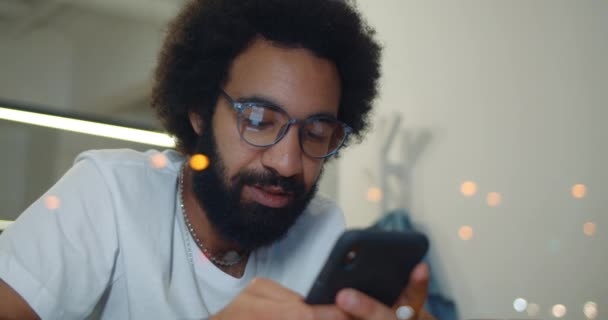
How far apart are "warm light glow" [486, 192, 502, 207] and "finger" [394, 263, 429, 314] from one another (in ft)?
2.31

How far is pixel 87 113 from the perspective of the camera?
190cm

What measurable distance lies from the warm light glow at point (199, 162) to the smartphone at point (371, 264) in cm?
53

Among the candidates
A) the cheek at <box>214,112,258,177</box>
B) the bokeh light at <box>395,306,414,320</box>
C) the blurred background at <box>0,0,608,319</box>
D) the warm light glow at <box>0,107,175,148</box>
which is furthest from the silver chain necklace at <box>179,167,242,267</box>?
the warm light glow at <box>0,107,175,148</box>

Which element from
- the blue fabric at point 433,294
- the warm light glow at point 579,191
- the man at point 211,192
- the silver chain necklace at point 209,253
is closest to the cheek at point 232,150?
the man at point 211,192

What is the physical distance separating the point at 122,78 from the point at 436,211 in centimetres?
126

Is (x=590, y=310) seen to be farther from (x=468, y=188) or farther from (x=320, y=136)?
(x=320, y=136)

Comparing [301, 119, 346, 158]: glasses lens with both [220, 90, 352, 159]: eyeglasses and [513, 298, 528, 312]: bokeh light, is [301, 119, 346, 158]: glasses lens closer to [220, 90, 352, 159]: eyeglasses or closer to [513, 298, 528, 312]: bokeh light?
[220, 90, 352, 159]: eyeglasses

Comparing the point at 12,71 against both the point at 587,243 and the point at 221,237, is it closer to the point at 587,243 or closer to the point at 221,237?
the point at 221,237


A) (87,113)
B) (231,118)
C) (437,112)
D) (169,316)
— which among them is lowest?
(169,316)

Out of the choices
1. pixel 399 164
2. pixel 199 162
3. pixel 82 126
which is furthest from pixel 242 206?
pixel 82 126

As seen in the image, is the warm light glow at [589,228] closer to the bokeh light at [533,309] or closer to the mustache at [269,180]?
the bokeh light at [533,309]

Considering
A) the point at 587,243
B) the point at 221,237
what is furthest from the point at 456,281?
the point at 221,237

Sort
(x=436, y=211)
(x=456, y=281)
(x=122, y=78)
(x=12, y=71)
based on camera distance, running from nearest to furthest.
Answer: (x=456, y=281) < (x=436, y=211) < (x=12, y=71) < (x=122, y=78)

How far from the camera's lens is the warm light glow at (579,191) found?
976mm
